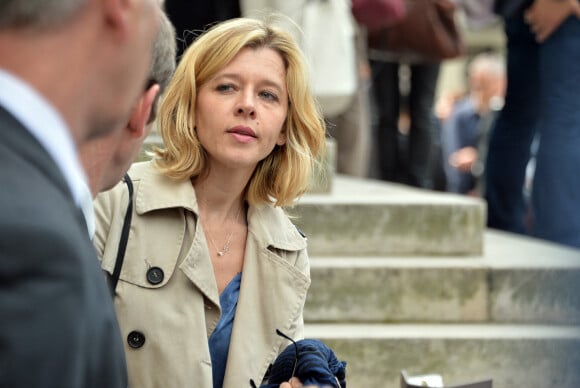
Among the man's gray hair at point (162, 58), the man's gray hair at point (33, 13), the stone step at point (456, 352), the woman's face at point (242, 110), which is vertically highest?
the man's gray hair at point (33, 13)

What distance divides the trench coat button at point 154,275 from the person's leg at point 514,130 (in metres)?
3.31

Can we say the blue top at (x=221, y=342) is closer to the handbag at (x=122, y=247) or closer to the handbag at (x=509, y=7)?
the handbag at (x=122, y=247)

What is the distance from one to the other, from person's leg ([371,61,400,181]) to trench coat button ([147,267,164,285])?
463cm

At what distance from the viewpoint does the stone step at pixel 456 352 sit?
482 cm

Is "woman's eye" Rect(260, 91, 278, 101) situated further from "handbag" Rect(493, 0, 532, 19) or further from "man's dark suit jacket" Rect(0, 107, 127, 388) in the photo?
"handbag" Rect(493, 0, 532, 19)

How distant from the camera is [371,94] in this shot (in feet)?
26.0

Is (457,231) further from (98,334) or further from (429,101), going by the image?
(98,334)

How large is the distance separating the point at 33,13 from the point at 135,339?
1721 millimetres

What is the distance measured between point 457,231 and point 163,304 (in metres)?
2.49

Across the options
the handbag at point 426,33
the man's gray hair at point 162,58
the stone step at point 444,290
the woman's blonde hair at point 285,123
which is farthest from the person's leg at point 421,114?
the man's gray hair at point 162,58

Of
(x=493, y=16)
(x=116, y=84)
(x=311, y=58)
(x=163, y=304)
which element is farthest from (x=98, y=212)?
(x=493, y=16)

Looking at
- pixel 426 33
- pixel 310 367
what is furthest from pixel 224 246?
pixel 426 33

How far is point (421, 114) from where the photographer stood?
753cm

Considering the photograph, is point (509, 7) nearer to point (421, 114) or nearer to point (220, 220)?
point (421, 114)
